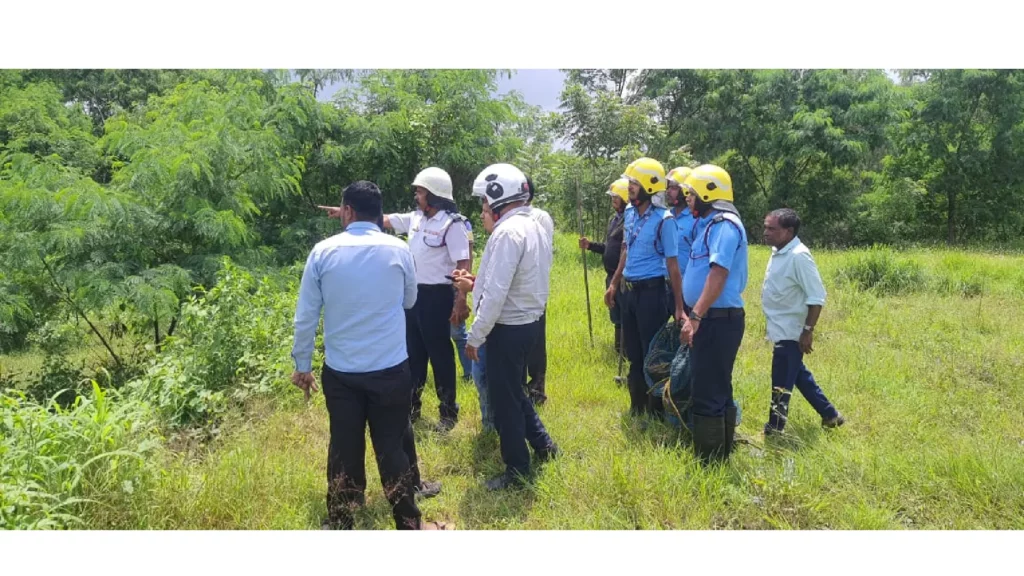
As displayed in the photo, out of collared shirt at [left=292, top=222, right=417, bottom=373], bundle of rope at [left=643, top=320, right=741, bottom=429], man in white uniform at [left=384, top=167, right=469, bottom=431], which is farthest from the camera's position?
man in white uniform at [left=384, top=167, right=469, bottom=431]

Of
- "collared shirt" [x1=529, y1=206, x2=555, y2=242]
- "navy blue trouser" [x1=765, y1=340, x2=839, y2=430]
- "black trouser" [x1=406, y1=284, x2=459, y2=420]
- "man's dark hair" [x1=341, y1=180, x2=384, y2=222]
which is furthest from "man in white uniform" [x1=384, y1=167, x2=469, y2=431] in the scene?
"navy blue trouser" [x1=765, y1=340, x2=839, y2=430]

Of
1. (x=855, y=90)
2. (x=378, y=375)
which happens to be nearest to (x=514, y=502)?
(x=378, y=375)

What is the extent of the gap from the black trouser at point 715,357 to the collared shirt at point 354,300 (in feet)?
6.15

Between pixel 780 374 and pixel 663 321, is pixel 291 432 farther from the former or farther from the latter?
pixel 780 374

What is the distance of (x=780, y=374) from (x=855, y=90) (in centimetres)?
A: 1909

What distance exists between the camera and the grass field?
10.9ft

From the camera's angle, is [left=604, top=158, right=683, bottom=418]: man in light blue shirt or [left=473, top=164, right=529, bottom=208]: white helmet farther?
[left=604, top=158, right=683, bottom=418]: man in light blue shirt

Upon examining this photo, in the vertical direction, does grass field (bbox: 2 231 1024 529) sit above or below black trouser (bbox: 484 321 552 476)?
below

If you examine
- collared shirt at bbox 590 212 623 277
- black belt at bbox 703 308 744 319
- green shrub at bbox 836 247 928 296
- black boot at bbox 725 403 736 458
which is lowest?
green shrub at bbox 836 247 928 296

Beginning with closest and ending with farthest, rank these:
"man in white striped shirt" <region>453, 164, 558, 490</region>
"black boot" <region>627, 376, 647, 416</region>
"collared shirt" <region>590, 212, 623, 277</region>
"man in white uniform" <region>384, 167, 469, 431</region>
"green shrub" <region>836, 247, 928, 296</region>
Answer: "man in white striped shirt" <region>453, 164, 558, 490</region>
"man in white uniform" <region>384, 167, 469, 431</region>
"black boot" <region>627, 376, 647, 416</region>
"collared shirt" <region>590, 212, 623, 277</region>
"green shrub" <region>836, 247, 928, 296</region>

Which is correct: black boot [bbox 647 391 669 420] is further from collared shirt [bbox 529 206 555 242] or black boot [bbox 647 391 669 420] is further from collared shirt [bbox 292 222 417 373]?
collared shirt [bbox 292 222 417 373]

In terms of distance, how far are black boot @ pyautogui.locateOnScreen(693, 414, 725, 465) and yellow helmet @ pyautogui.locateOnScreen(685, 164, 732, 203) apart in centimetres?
138

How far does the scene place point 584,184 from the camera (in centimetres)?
1217

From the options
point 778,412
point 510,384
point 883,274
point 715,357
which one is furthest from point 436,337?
point 883,274
